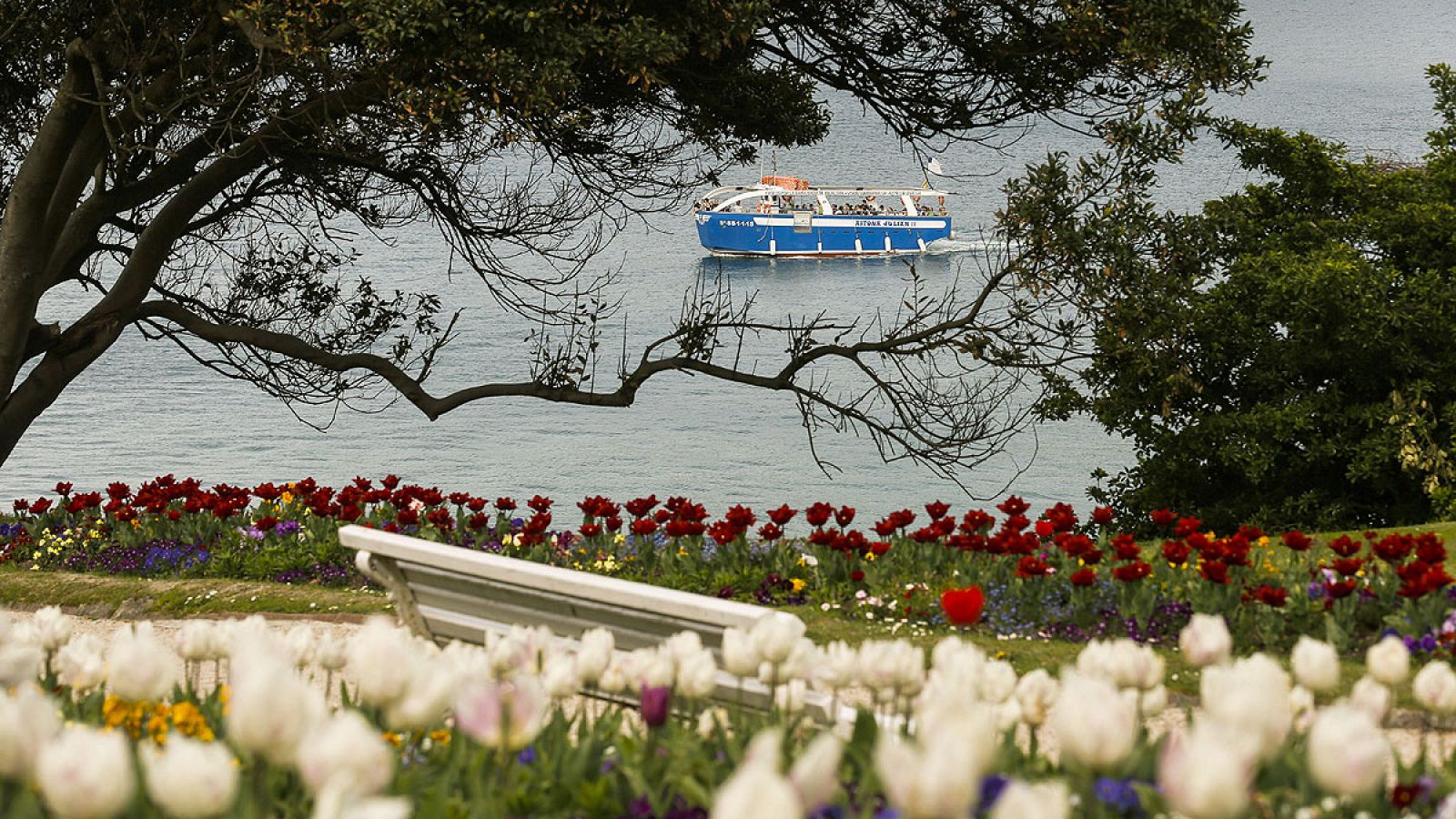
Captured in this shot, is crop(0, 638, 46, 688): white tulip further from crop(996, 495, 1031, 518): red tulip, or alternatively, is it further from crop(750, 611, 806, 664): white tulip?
crop(996, 495, 1031, 518): red tulip

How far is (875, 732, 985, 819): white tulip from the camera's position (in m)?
1.86

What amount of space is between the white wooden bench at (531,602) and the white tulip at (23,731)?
1869 millimetres

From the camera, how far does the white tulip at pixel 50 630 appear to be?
3811 millimetres

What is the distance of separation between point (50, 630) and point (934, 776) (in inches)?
110

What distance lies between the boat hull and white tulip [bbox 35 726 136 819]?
39207 millimetres

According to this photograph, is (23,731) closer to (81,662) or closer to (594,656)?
(594,656)

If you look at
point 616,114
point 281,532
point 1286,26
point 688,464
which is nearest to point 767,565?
point 281,532

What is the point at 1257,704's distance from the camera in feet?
7.70

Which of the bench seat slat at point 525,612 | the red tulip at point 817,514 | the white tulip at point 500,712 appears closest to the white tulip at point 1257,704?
the white tulip at point 500,712

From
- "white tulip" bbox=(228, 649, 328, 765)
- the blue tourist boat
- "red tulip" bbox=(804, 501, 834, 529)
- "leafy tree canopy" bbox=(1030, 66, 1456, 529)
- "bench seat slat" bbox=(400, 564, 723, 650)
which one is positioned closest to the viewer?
"white tulip" bbox=(228, 649, 328, 765)

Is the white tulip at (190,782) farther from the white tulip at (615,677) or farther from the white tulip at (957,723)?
the white tulip at (615,677)

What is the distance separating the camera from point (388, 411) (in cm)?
3603

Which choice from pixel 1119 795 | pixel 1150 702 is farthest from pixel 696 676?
pixel 1150 702

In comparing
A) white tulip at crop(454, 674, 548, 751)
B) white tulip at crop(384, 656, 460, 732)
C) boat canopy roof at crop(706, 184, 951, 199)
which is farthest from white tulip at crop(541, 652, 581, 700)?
boat canopy roof at crop(706, 184, 951, 199)
